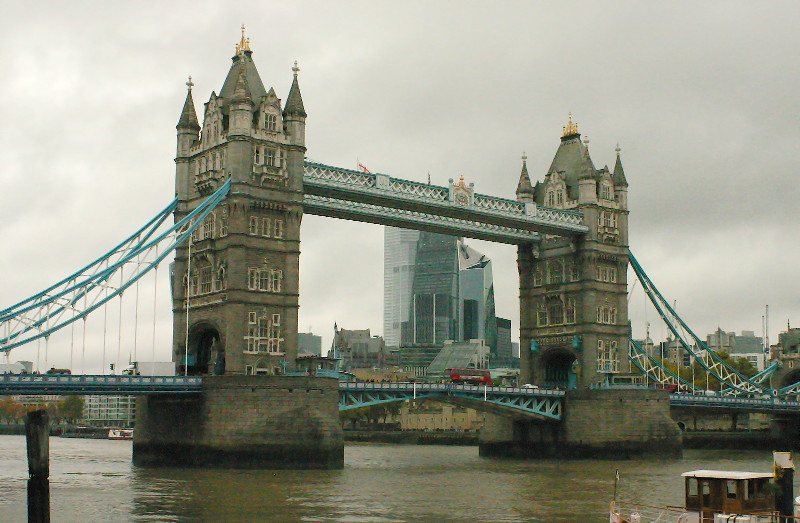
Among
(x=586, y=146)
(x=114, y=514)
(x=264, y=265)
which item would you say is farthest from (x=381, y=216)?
(x=114, y=514)

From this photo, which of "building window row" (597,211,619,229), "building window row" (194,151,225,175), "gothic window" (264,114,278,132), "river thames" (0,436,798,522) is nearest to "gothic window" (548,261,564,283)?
"building window row" (597,211,619,229)

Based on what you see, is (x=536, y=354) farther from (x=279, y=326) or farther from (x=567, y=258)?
(x=279, y=326)

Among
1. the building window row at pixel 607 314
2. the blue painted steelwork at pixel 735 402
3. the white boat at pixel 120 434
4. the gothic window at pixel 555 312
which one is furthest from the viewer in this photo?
the white boat at pixel 120 434

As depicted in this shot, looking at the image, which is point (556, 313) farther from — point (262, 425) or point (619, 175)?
point (262, 425)

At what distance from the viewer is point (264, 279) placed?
76.1 m

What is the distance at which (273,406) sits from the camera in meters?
69.0

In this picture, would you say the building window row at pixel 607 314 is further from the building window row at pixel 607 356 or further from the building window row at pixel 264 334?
the building window row at pixel 264 334

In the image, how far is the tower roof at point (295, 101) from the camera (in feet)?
259

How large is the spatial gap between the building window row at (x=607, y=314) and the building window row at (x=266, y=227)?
111ft

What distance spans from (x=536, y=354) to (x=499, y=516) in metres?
54.5

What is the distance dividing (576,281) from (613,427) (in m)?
14.4

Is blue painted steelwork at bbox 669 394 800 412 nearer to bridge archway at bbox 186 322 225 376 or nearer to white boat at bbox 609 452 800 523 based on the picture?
bridge archway at bbox 186 322 225 376

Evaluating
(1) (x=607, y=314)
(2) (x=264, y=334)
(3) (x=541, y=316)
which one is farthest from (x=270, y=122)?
(1) (x=607, y=314)

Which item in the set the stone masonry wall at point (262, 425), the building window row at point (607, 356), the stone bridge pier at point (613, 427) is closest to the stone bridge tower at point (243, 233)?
the stone masonry wall at point (262, 425)
